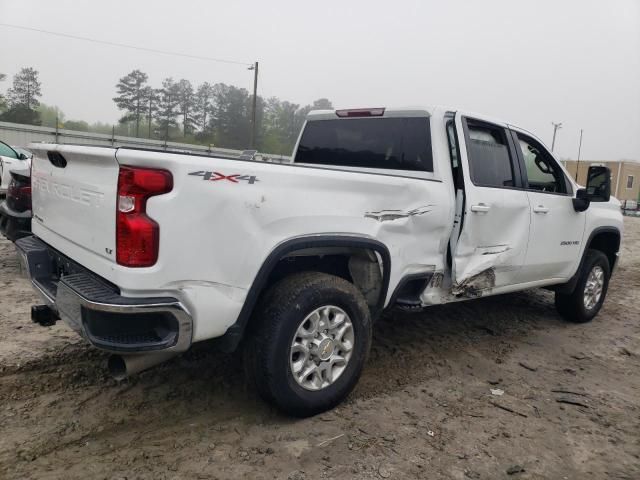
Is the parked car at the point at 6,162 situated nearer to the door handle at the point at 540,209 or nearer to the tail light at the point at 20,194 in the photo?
the tail light at the point at 20,194

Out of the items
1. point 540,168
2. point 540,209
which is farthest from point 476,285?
point 540,168

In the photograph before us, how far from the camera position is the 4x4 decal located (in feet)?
7.78

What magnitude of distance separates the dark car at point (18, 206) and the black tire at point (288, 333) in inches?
128

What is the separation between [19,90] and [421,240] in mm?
48634

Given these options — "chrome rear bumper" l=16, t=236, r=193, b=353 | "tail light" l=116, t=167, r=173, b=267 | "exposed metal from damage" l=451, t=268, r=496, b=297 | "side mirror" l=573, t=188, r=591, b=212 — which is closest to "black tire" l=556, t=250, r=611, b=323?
"side mirror" l=573, t=188, r=591, b=212

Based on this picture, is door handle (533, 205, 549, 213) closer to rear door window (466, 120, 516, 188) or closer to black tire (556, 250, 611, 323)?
rear door window (466, 120, 516, 188)

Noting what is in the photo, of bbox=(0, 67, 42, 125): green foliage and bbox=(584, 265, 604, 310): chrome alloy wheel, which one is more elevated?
bbox=(0, 67, 42, 125): green foliage

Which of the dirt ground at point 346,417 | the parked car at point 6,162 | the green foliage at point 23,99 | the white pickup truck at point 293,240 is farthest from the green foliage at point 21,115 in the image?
the white pickup truck at point 293,240

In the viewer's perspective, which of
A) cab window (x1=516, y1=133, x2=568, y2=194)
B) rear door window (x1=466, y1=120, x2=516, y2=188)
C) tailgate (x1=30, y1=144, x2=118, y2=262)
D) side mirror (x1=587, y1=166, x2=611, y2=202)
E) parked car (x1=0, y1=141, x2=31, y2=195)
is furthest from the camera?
parked car (x1=0, y1=141, x2=31, y2=195)

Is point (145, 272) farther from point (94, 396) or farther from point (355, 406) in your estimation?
point (355, 406)

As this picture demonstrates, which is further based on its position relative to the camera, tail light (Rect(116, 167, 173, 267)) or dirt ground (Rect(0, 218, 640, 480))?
dirt ground (Rect(0, 218, 640, 480))

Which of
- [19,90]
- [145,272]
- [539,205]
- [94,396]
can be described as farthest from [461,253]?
[19,90]

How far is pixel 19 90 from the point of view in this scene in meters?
42.6

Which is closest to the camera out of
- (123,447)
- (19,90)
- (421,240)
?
(123,447)
